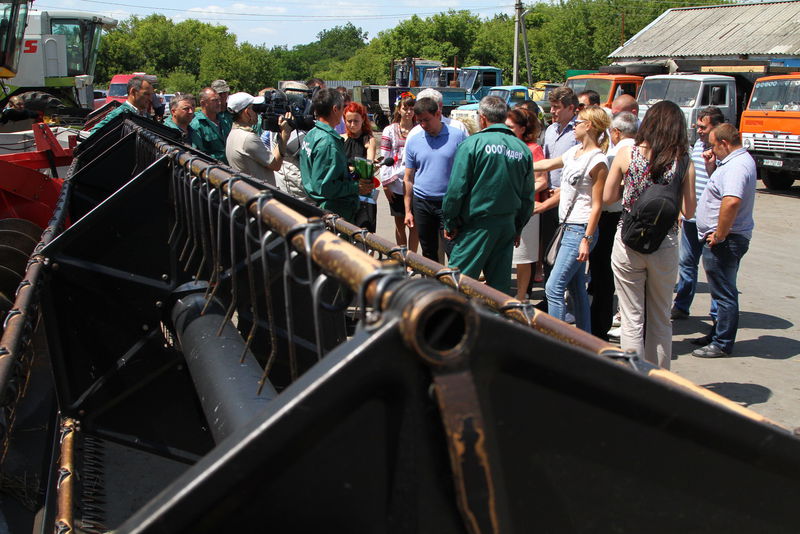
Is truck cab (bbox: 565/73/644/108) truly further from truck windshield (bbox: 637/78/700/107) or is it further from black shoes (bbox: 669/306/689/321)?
black shoes (bbox: 669/306/689/321)

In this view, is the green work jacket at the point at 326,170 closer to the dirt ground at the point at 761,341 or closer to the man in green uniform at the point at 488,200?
the man in green uniform at the point at 488,200

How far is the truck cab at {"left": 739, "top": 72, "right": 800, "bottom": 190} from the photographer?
1616cm

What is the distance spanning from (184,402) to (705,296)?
603 cm

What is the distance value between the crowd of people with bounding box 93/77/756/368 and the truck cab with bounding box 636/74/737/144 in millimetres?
14335

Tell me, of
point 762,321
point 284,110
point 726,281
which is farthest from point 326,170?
point 762,321

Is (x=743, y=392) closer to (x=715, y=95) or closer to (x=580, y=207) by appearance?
(x=580, y=207)

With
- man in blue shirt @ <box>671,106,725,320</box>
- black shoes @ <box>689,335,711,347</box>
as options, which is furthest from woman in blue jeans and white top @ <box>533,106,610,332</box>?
man in blue shirt @ <box>671,106,725,320</box>

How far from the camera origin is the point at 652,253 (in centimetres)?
468

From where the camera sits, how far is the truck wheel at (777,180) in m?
17.0

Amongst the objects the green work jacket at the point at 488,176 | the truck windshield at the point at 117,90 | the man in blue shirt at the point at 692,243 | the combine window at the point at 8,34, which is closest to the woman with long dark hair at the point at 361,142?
the green work jacket at the point at 488,176

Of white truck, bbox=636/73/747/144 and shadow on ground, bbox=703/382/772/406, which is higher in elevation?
white truck, bbox=636/73/747/144

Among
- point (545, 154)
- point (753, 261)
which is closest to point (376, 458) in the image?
point (545, 154)

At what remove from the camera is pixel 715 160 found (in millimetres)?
6535

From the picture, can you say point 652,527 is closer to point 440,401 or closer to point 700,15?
point 440,401
